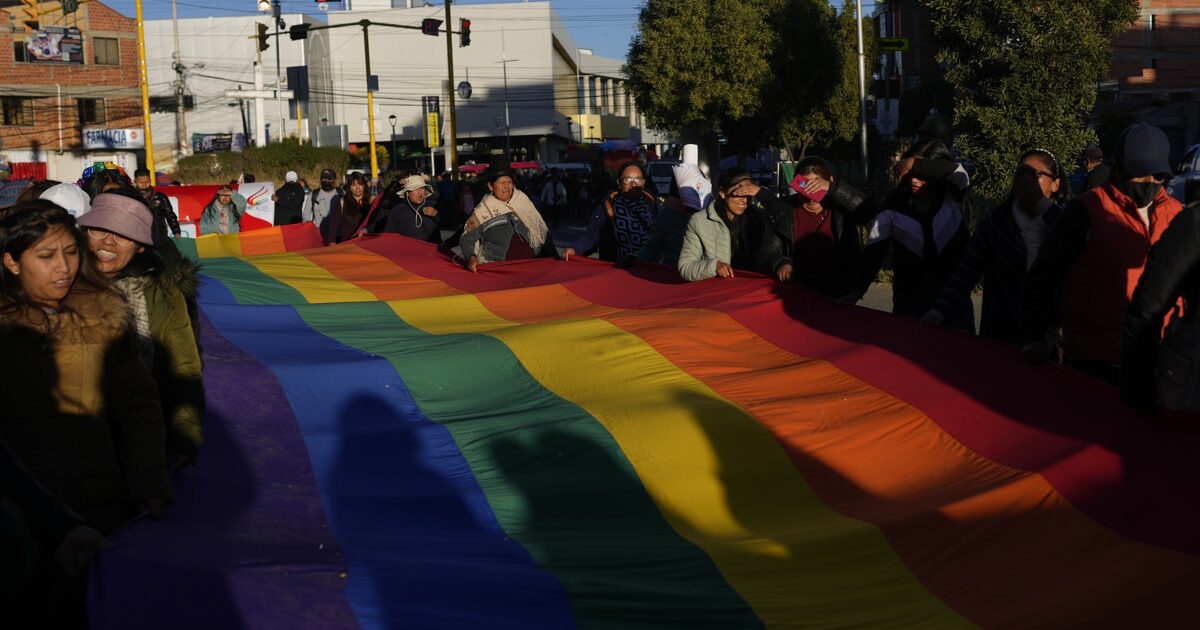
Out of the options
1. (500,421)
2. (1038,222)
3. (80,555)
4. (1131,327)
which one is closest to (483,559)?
(80,555)

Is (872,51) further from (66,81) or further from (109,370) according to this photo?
(66,81)

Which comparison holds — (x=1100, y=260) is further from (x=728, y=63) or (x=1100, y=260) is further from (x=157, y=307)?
(x=728, y=63)

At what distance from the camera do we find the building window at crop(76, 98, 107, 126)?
72.8 metres

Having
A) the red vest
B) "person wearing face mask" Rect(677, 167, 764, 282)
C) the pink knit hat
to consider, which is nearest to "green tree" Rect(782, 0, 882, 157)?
"person wearing face mask" Rect(677, 167, 764, 282)

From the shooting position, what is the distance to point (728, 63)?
37281 mm

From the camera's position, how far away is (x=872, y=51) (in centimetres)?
4419

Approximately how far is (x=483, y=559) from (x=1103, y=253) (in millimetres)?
3104

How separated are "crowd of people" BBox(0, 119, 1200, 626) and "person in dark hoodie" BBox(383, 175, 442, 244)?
3.38 m

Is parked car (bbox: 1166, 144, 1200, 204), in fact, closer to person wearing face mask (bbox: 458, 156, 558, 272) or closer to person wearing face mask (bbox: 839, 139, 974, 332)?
person wearing face mask (bbox: 458, 156, 558, 272)

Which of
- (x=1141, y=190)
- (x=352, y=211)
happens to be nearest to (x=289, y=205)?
(x=352, y=211)

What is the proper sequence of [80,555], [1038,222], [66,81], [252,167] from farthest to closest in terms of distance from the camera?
[66,81] → [252,167] → [1038,222] → [80,555]

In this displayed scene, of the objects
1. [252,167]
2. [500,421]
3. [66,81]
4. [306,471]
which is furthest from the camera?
[66,81]

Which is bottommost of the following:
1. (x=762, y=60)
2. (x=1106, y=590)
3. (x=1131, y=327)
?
(x=1106, y=590)

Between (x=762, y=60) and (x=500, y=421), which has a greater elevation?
(x=762, y=60)
